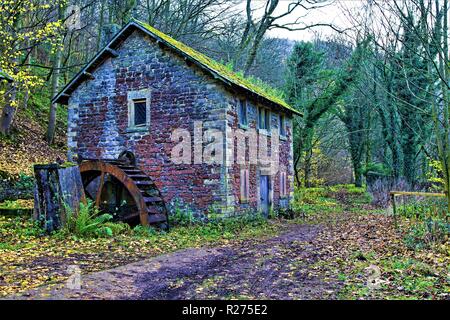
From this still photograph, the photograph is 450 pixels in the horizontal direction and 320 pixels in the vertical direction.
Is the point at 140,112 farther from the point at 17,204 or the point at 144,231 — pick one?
the point at 17,204

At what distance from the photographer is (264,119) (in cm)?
1664

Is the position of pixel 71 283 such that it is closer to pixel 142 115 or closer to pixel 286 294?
pixel 286 294

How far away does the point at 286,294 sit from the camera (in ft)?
19.0

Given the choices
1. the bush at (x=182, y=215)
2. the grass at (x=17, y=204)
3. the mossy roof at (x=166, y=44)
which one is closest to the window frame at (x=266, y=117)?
the mossy roof at (x=166, y=44)

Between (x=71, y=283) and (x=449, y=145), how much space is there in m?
9.05

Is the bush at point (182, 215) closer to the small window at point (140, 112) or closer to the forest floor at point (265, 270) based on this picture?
the forest floor at point (265, 270)

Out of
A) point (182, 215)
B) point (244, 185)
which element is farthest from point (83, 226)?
point (244, 185)

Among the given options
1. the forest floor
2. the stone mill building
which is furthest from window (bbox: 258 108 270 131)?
the forest floor

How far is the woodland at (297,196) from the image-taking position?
6586 millimetres

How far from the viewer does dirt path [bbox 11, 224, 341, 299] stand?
5688 millimetres

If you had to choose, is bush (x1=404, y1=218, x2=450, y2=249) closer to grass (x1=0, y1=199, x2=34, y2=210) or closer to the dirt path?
the dirt path

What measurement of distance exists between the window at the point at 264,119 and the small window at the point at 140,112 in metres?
4.41

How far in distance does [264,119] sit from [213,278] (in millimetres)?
10644

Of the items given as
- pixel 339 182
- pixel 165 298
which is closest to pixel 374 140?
pixel 339 182
